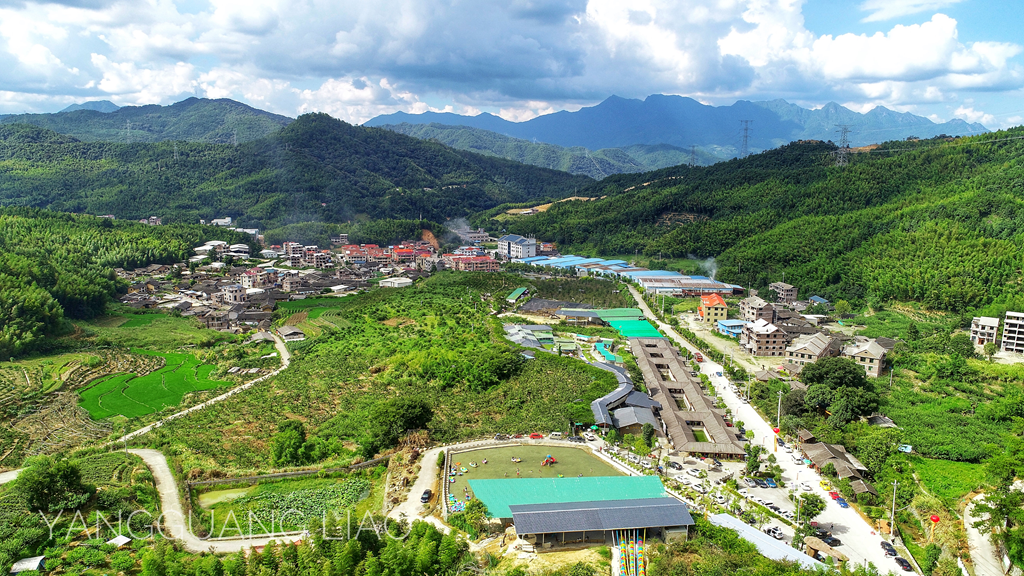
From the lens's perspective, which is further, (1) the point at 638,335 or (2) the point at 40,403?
(1) the point at 638,335

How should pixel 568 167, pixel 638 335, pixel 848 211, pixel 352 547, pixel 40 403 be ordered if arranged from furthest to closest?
pixel 568 167
pixel 848 211
pixel 638 335
pixel 40 403
pixel 352 547

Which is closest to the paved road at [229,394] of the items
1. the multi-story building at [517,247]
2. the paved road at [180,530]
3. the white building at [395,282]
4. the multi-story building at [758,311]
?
the paved road at [180,530]

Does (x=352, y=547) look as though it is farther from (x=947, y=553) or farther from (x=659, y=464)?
(x=947, y=553)

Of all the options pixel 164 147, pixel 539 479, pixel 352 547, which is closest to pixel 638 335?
pixel 539 479

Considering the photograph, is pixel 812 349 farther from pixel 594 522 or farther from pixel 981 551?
pixel 594 522

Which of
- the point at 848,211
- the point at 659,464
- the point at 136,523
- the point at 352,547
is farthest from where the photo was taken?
the point at 848,211

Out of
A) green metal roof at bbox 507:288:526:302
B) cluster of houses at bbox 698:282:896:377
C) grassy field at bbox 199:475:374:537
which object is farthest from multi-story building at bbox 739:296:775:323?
grassy field at bbox 199:475:374:537

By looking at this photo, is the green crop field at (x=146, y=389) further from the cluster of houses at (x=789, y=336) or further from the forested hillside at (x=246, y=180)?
the forested hillside at (x=246, y=180)
